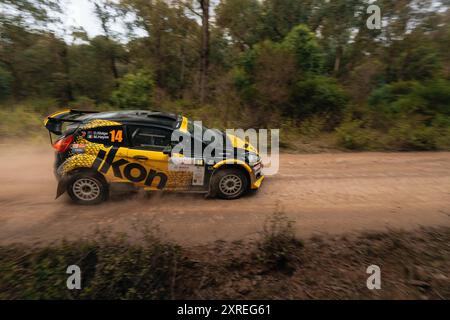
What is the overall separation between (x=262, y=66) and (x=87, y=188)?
357 inches

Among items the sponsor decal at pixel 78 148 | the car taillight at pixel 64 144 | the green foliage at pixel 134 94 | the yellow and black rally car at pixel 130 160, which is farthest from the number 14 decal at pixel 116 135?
the green foliage at pixel 134 94

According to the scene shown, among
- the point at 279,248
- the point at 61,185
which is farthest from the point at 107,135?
the point at 279,248

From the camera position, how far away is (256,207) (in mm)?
5703

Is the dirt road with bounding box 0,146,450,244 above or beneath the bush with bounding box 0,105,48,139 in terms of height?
beneath

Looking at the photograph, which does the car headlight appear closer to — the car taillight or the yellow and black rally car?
the yellow and black rally car

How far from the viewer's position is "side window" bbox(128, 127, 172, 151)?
18.7 feet

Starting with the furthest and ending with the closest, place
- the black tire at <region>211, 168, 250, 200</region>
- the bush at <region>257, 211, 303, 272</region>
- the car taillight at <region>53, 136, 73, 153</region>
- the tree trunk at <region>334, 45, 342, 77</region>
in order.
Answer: the tree trunk at <region>334, 45, 342, 77</region> < the black tire at <region>211, 168, 250, 200</region> < the car taillight at <region>53, 136, 73, 153</region> < the bush at <region>257, 211, 303, 272</region>

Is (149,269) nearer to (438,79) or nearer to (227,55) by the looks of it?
(438,79)

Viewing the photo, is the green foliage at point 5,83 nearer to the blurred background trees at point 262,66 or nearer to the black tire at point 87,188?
the blurred background trees at point 262,66

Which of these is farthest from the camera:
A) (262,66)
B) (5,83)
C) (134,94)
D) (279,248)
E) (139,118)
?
(5,83)

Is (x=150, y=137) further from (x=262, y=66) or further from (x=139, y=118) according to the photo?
(x=262, y=66)

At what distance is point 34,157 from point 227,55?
16348 millimetres

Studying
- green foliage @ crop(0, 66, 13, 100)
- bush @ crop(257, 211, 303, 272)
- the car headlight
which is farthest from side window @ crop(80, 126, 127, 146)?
green foliage @ crop(0, 66, 13, 100)

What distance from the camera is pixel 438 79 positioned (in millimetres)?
12195
